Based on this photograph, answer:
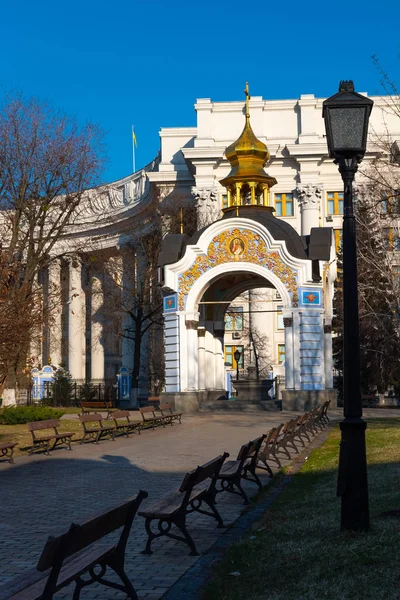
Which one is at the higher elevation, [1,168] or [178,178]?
[178,178]

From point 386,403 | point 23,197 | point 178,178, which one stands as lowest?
point 386,403

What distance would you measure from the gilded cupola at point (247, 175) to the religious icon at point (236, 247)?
386 cm

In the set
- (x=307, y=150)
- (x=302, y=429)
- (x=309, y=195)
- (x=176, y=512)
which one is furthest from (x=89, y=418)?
→ (x=307, y=150)

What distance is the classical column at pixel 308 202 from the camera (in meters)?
57.9

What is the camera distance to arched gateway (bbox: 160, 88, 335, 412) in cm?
3148

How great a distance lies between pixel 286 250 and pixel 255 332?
25269 mm

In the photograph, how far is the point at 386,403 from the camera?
44844mm

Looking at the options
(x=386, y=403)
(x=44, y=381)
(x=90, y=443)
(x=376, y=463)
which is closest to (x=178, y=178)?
(x=44, y=381)

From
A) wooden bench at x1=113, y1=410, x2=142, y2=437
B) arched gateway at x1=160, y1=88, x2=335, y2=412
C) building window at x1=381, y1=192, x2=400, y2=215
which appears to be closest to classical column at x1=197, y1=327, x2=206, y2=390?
arched gateway at x1=160, y1=88, x2=335, y2=412

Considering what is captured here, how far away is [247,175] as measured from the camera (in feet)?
121

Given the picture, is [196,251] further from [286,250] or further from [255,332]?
[255,332]

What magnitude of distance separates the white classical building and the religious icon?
0.04 meters

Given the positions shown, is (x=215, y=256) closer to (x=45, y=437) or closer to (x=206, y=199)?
→ (x=45, y=437)

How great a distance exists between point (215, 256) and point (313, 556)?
25690 millimetres
